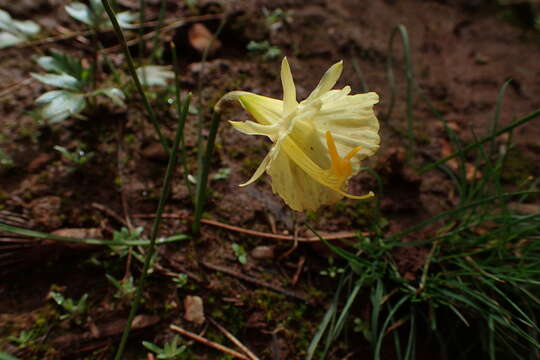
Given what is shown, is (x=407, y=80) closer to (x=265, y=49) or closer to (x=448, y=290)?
(x=265, y=49)

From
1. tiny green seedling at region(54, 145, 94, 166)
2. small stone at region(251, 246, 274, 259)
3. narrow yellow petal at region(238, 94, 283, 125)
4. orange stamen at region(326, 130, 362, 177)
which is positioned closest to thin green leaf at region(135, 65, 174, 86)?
tiny green seedling at region(54, 145, 94, 166)

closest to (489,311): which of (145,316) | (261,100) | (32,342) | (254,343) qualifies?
(254,343)

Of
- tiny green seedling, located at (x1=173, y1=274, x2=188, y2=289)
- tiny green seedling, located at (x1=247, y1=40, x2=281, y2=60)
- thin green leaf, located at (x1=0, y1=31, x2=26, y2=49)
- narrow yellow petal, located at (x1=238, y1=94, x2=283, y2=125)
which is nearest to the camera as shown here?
narrow yellow petal, located at (x1=238, y1=94, x2=283, y2=125)

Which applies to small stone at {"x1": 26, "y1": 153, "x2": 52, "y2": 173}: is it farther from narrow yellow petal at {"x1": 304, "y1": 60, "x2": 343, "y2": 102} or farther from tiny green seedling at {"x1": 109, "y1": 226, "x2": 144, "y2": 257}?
narrow yellow petal at {"x1": 304, "y1": 60, "x2": 343, "y2": 102}

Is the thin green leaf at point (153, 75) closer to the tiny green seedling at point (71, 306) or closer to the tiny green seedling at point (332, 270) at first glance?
the tiny green seedling at point (71, 306)

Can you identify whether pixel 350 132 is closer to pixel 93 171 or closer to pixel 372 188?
pixel 372 188
